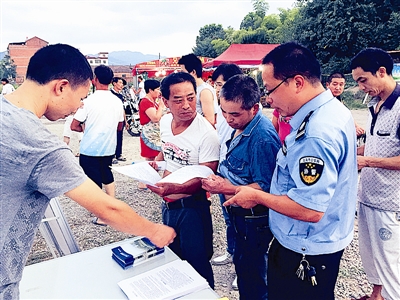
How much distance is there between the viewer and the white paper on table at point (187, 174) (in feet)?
5.58

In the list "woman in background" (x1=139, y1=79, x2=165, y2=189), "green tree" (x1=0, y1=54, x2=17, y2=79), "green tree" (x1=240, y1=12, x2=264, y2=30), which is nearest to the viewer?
"woman in background" (x1=139, y1=79, x2=165, y2=189)

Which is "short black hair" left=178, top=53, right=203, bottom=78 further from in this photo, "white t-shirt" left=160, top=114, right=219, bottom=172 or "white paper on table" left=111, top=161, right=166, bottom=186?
"white paper on table" left=111, top=161, right=166, bottom=186

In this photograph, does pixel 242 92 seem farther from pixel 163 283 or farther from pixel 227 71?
pixel 227 71

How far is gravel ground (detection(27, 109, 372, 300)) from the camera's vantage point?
2.71m

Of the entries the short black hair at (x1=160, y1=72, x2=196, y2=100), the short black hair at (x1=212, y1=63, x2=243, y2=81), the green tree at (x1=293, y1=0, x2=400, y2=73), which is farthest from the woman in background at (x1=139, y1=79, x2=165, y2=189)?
the green tree at (x1=293, y1=0, x2=400, y2=73)

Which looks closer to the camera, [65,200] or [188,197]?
[188,197]

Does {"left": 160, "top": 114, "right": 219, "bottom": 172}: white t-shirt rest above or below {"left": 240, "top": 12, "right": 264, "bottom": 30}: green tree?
below

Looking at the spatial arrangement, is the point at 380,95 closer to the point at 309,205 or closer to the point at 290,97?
the point at 290,97

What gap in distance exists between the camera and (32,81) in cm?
118

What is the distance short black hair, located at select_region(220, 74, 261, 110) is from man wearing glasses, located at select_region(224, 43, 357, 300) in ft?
0.80

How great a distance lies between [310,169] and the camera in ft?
4.23

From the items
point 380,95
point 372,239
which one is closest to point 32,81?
point 380,95

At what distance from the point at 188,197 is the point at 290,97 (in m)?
0.92

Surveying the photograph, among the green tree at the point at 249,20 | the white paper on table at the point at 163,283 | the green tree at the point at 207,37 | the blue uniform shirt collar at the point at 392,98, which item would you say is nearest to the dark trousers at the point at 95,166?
the white paper on table at the point at 163,283
